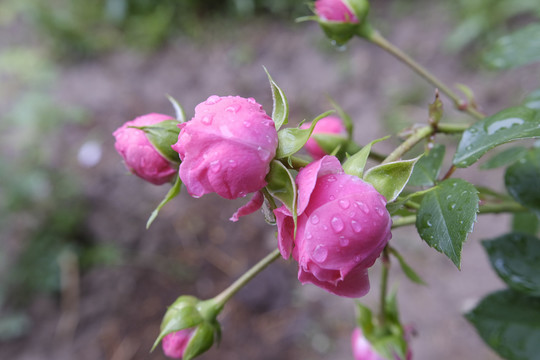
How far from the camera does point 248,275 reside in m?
0.47

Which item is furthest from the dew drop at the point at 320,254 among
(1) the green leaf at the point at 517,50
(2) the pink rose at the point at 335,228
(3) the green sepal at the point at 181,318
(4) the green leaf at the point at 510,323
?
(1) the green leaf at the point at 517,50

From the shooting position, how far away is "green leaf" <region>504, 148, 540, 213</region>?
478 mm

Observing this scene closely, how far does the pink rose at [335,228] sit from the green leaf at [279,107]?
69 mm

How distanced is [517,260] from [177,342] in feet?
1.33

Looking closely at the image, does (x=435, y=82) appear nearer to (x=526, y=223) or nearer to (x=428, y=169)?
(x=428, y=169)

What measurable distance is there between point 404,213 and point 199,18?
2.47 meters

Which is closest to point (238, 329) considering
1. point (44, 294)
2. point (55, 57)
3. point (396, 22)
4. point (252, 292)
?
point (252, 292)

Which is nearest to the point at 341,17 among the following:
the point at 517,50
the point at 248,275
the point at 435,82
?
the point at 435,82

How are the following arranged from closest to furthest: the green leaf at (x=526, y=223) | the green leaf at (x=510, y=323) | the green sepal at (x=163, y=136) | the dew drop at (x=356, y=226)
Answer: the dew drop at (x=356, y=226)
the green sepal at (x=163, y=136)
the green leaf at (x=510, y=323)
the green leaf at (x=526, y=223)

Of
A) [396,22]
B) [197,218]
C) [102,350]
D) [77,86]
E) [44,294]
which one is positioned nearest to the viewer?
[102,350]

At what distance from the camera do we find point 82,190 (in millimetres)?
1955

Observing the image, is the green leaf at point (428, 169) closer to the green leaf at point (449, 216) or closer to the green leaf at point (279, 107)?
the green leaf at point (449, 216)

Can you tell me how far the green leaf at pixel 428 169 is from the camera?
1.49 ft

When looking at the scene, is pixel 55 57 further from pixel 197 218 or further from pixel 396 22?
pixel 396 22
